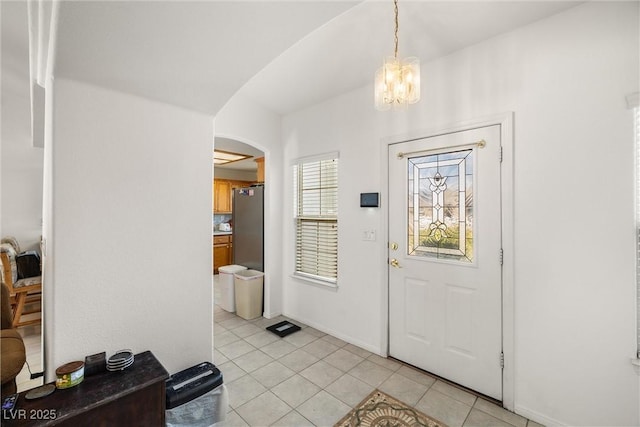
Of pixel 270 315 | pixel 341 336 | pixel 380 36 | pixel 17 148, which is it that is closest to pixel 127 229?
pixel 380 36

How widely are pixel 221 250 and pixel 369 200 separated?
451 cm

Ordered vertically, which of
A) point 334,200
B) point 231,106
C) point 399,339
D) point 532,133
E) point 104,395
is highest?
point 231,106

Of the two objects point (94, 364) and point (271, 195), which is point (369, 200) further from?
point (94, 364)

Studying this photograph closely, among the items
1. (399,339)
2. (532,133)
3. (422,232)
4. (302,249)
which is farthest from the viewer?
(302,249)

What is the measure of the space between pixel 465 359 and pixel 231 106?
3438 millimetres

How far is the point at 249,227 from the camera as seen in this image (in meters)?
4.24

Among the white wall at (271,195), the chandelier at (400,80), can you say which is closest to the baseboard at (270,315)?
the white wall at (271,195)

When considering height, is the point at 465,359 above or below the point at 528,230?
below

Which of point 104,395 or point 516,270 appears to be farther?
point 516,270

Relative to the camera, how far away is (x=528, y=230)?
194cm

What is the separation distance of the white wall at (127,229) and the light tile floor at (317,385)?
674mm

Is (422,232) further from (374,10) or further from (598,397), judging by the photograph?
(374,10)

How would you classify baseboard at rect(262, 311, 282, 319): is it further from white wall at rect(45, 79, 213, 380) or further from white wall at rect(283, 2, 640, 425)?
white wall at rect(283, 2, 640, 425)

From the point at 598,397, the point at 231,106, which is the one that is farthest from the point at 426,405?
the point at 231,106
